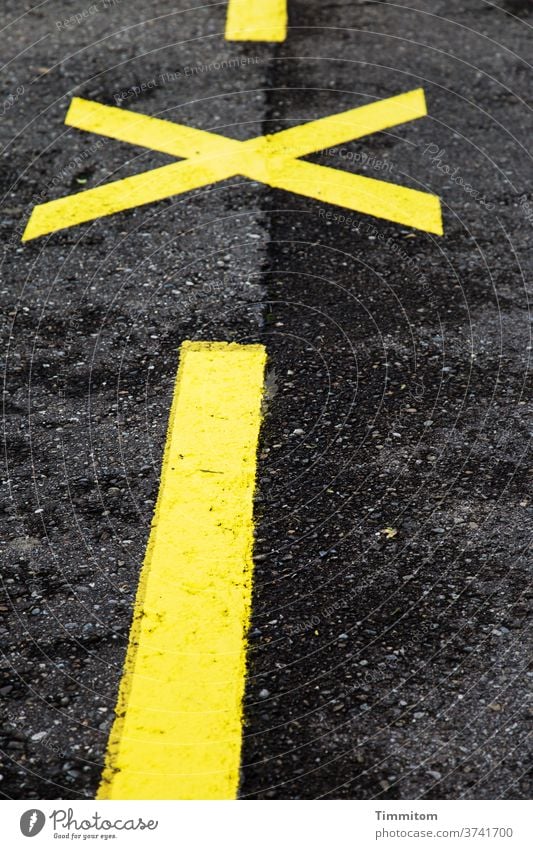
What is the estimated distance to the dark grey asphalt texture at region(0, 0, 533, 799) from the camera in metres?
2.23

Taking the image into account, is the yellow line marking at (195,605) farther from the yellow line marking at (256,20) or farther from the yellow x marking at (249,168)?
the yellow line marking at (256,20)

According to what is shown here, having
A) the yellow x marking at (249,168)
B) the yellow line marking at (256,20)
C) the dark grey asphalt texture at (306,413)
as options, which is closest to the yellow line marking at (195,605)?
the dark grey asphalt texture at (306,413)

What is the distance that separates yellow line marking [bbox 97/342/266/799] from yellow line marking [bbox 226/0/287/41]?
9.52ft

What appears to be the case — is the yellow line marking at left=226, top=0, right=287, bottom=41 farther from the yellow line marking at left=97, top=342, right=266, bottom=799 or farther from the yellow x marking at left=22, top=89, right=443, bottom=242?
the yellow line marking at left=97, top=342, right=266, bottom=799

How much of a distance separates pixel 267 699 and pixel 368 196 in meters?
2.51

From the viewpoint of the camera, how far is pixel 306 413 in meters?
3.11

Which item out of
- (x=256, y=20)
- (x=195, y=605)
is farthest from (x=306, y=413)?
(x=256, y=20)

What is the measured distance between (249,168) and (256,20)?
1.77 m

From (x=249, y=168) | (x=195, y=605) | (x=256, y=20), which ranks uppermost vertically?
(x=256, y=20)

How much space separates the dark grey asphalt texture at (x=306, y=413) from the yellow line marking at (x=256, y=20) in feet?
0.91

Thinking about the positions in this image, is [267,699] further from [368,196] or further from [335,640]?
[368,196]

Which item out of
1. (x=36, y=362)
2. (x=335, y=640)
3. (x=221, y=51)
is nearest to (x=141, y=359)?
(x=36, y=362)

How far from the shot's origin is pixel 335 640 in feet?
7.89

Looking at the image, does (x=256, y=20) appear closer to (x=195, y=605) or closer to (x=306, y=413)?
(x=306, y=413)
